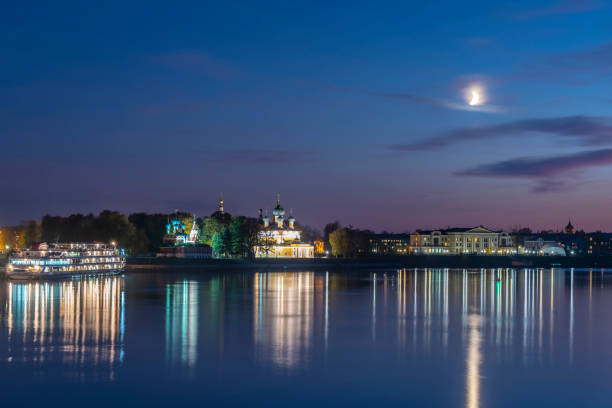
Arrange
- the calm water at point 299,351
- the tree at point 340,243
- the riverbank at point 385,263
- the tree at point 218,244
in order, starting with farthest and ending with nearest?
the tree at point 340,243
the tree at point 218,244
the riverbank at point 385,263
the calm water at point 299,351

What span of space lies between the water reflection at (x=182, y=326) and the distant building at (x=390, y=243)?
4472 inches

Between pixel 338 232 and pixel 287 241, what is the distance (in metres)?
9.73

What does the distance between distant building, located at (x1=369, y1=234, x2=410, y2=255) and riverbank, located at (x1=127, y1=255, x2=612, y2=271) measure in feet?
122

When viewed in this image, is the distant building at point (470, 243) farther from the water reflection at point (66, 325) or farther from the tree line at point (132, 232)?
the water reflection at point (66, 325)

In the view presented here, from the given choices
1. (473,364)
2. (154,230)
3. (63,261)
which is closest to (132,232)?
(154,230)

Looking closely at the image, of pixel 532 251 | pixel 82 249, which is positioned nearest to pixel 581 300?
pixel 82 249

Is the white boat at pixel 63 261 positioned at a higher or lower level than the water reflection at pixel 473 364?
higher

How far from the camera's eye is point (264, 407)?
1769 cm

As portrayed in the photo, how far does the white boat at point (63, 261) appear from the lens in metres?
63.8

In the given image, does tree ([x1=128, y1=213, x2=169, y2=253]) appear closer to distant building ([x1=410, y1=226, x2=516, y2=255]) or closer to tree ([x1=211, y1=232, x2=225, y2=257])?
tree ([x1=211, y1=232, x2=225, y2=257])

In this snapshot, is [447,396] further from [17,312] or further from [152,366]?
[17,312]

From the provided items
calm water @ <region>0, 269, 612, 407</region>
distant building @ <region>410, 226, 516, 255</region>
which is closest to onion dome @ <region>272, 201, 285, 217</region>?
distant building @ <region>410, 226, 516, 255</region>

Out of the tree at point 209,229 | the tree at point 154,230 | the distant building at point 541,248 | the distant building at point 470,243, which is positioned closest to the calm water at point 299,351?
the tree at point 209,229

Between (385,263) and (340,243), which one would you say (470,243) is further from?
(340,243)
